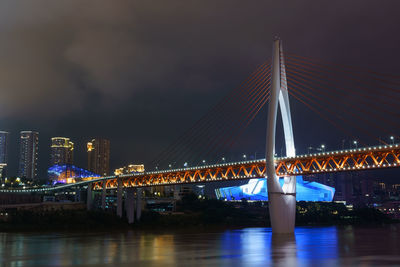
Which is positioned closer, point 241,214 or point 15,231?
point 15,231

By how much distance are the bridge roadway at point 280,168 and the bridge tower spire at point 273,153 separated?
8.78 feet

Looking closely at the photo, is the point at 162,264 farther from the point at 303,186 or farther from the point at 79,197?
the point at 303,186

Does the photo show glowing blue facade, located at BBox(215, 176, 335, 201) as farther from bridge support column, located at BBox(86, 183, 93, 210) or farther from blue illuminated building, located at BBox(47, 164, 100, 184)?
bridge support column, located at BBox(86, 183, 93, 210)

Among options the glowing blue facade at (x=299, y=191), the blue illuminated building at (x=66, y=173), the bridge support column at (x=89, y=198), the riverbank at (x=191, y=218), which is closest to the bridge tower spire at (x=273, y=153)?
the riverbank at (x=191, y=218)

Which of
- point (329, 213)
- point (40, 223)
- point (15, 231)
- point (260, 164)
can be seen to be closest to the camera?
point (260, 164)

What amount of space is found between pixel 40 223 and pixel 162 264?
158ft

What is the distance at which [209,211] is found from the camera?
99.6 m

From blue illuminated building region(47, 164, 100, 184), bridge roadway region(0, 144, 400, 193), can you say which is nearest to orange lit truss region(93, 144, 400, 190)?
bridge roadway region(0, 144, 400, 193)

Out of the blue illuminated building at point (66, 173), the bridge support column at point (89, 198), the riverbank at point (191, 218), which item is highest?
the blue illuminated building at point (66, 173)

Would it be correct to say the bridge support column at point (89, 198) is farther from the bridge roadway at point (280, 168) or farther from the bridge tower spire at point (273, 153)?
the bridge tower spire at point (273, 153)

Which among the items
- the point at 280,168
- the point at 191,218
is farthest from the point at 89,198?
the point at 280,168

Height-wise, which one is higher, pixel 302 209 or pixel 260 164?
pixel 260 164

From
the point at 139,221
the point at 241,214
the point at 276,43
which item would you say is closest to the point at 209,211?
the point at 241,214

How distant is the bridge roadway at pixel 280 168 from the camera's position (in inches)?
1821
